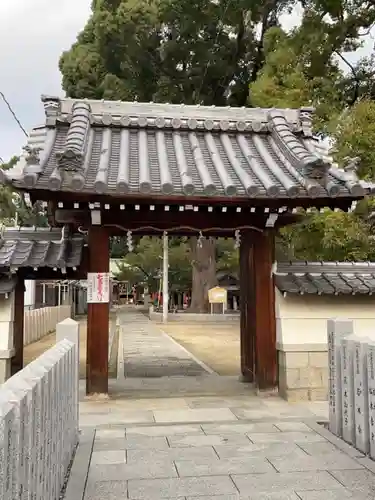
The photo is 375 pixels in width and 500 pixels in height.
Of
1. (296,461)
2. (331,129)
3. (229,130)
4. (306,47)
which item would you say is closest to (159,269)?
(306,47)

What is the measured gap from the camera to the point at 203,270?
32.8 metres

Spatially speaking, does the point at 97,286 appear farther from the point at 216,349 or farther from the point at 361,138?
the point at 216,349

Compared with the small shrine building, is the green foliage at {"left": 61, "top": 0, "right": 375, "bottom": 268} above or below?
above

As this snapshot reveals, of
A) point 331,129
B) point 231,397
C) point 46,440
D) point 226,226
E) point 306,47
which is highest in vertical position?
point 306,47

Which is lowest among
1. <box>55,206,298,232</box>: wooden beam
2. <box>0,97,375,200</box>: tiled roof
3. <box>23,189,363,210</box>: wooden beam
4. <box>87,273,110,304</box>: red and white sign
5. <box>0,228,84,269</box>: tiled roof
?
<box>87,273,110,304</box>: red and white sign

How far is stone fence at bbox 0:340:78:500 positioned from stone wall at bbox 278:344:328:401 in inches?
148

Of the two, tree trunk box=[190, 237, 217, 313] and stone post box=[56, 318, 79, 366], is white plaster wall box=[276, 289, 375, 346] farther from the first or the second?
tree trunk box=[190, 237, 217, 313]

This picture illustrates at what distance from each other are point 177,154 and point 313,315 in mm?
3491

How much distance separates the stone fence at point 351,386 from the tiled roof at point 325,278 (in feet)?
6.11

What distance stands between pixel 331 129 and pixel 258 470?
9949 mm

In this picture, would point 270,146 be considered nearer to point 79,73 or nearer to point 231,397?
point 231,397

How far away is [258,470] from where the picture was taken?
480 centimetres

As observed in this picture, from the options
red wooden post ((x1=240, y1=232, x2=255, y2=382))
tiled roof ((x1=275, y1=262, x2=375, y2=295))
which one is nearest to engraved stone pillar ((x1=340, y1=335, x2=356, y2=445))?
tiled roof ((x1=275, y1=262, x2=375, y2=295))

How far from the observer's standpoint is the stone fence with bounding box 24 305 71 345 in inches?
750
